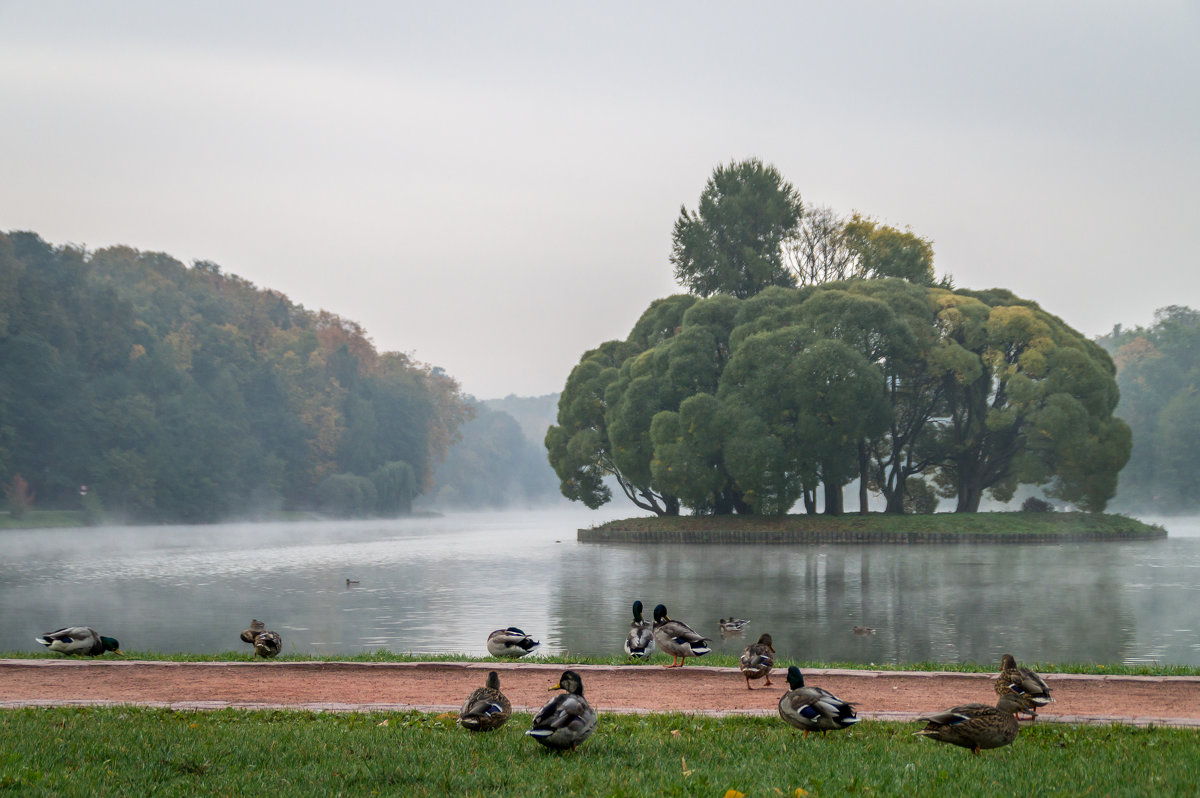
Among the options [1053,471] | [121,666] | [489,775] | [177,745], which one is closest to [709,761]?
[489,775]

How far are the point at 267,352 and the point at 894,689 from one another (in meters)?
106

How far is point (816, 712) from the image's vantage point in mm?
9078

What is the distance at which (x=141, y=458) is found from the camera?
83.3 meters

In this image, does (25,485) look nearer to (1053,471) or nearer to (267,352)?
(267,352)

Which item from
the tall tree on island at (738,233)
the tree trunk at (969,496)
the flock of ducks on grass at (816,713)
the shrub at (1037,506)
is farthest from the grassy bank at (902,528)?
the flock of ducks on grass at (816,713)

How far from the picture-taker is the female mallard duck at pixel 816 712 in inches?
355

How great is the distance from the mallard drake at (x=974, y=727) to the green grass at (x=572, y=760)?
14 cm

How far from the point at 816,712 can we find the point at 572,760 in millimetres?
2320

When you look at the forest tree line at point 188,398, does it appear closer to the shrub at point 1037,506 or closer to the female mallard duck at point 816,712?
the shrub at point 1037,506

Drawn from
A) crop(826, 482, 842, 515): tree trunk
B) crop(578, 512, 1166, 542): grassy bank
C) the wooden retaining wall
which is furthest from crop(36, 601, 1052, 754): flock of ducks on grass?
crop(826, 482, 842, 515): tree trunk

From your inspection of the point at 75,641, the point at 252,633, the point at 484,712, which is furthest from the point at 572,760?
the point at 75,641

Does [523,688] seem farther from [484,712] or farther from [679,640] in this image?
[484,712]

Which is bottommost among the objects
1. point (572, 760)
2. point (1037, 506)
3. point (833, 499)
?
point (572, 760)

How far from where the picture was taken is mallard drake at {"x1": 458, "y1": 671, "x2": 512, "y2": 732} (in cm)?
924
